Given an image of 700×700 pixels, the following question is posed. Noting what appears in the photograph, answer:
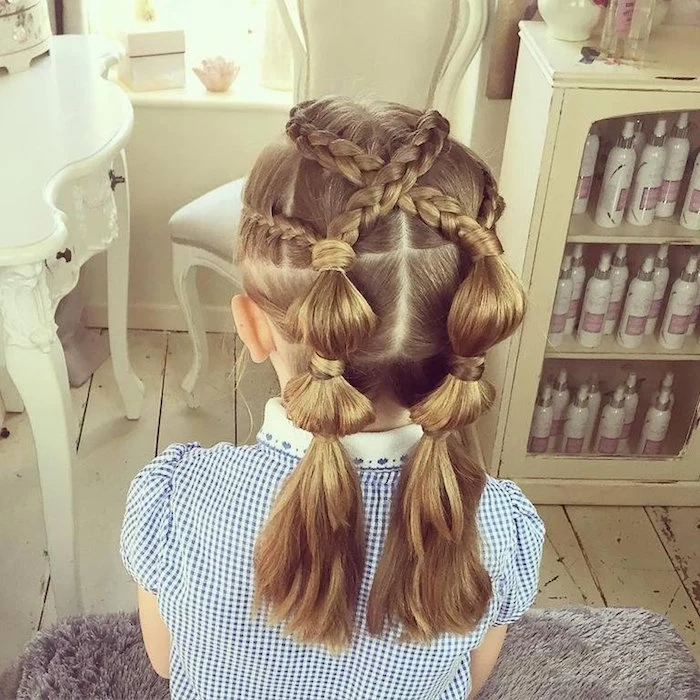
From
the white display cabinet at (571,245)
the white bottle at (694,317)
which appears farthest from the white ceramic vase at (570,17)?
the white bottle at (694,317)

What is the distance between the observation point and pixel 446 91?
1.76m

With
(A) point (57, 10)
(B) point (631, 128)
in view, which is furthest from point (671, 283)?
(A) point (57, 10)

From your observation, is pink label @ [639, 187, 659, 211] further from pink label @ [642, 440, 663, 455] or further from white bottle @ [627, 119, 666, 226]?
pink label @ [642, 440, 663, 455]

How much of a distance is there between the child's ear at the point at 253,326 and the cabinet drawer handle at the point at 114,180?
74 centimetres

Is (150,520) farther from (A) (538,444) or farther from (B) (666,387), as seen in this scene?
(B) (666,387)

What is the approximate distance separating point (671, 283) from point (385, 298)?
3.80 ft

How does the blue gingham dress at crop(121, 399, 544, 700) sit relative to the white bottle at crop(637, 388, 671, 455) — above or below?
above

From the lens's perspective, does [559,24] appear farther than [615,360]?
No

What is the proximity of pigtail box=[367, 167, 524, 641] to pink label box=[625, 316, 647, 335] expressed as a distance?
96 cm

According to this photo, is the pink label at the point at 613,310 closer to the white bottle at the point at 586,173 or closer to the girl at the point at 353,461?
the white bottle at the point at 586,173

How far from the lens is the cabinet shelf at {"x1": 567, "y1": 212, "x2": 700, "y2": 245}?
1.57 meters

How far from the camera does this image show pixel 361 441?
0.77 meters

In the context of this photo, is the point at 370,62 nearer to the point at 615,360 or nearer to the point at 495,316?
the point at 615,360

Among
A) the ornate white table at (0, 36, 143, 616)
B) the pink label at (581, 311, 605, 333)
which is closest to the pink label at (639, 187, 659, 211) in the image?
the pink label at (581, 311, 605, 333)
